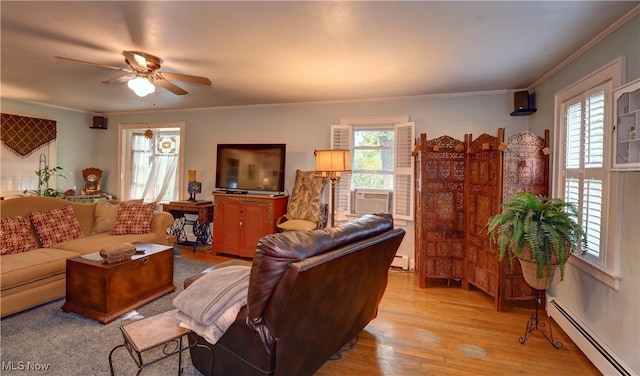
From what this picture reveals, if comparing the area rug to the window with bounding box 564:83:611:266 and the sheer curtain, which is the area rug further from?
the sheer curtain

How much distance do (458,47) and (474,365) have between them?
8.08 feet

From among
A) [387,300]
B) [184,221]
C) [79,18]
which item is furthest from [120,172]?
[387,300]

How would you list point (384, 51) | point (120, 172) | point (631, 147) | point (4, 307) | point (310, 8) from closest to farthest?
point (631, 147) → point (310, 8) → point (4, 307) → point (384, 51) → point (120, 172)

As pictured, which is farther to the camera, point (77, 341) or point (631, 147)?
point (77, 341)

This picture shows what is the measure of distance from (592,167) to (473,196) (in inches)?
44.1

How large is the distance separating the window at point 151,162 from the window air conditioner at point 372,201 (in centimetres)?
331

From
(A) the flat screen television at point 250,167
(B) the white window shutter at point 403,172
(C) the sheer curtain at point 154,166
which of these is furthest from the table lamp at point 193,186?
(B) the white window shutter at point 403,172

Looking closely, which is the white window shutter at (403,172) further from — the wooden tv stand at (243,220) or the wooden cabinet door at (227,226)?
the wooden cabinet door at (227,226)

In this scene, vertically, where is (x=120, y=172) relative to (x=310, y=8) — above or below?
below

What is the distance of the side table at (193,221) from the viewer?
478 centimetres

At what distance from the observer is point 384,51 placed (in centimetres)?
273

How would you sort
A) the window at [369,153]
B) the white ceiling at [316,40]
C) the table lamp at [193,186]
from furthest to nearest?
the table lamp at [193,186] < the window at [369,153] < the white ceiling at [316,40]

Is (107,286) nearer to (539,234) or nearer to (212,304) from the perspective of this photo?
(212,304)

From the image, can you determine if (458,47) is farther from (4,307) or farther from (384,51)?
(4,307)
